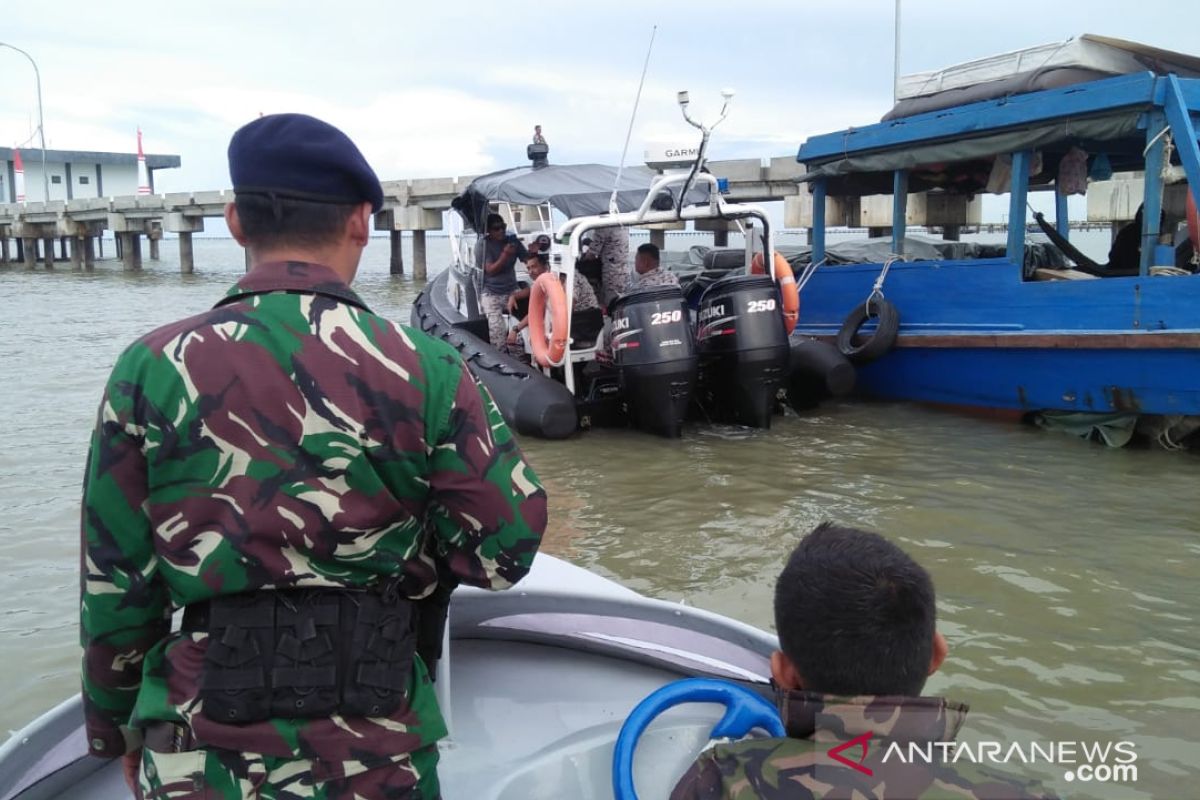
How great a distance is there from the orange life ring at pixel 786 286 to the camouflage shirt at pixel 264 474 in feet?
23.5

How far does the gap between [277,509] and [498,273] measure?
8.13 meters

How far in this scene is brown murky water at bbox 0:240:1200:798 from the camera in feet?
12.0

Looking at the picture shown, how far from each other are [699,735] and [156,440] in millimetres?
1197

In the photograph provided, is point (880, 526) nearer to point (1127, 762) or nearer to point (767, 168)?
point (1127, 762)

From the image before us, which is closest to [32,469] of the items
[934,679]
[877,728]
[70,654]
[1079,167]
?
[70,654]

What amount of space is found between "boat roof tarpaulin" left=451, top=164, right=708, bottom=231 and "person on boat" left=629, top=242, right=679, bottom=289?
385 mm

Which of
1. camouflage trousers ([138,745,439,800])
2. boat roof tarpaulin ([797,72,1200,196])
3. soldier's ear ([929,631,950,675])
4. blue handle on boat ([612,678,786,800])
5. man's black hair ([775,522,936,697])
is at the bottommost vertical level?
blue handle on boat ([612,678,786,800])

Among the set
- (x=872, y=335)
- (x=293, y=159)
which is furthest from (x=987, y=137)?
(x=293, y=159)

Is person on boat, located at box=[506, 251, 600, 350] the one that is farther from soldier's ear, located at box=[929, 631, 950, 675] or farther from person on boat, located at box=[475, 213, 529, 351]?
soldier's ear, located at box=[929, 631, 950, 675]

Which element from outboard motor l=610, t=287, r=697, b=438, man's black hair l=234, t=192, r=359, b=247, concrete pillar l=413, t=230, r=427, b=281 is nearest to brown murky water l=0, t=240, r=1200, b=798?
outboard motor l=610, t=287, r=697, b=438

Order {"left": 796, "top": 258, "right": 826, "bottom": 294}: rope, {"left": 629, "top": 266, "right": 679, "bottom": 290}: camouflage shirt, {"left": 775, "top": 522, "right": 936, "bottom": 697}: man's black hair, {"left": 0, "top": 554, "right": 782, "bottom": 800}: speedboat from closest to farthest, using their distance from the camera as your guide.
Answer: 1. {"left": 775, "top": 522, "right": 936, "bottom": 697}: man's black hair
2. {"left": 0, "top": 554, "right": 782, "bottom": 800}: speedboat
3. {"left": 629, "top": 266, "right": 679, "bottom": 290}: camouflage shirt
4. {"left": 796, "top": 258, "right": 826, "bottom": 294}: rope

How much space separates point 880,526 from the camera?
5.58 meters

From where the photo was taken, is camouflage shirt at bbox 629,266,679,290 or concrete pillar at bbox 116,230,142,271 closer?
camouflage shirt at bbox 629,266,679,290

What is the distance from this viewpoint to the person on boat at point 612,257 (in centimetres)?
883
